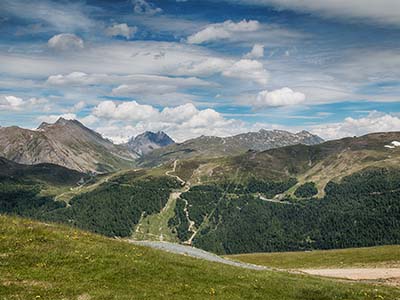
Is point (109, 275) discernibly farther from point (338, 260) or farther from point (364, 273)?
point (338, 260)

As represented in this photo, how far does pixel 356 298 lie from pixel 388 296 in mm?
4584

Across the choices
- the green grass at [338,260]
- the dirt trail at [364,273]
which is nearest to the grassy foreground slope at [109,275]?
the dirt trail at [364,273]

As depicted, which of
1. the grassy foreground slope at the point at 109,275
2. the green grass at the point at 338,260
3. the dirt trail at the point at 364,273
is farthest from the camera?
the green grass at the point at 338,260

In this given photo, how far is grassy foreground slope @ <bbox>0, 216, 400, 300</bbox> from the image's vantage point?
2805 cm

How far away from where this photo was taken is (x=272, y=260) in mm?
92875

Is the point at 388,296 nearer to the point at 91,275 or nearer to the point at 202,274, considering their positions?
the point at 202,274

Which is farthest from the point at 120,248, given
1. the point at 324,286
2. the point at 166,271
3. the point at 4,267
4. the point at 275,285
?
the point at 324,286

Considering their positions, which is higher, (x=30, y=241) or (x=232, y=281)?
(x=30, y=241)

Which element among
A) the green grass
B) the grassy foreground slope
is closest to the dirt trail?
the green grass

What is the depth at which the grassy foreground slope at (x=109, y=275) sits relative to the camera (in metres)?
28.0

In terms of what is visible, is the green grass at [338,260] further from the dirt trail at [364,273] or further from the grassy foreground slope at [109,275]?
the grassy foreground slope at [109,275]

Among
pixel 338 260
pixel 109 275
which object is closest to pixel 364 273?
pixel 338 260

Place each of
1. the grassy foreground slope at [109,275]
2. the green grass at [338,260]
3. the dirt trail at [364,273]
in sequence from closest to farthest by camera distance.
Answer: the grassy foreground slope at [109,275] < the dirt trail at [364,273] < the green grass at [338,260]

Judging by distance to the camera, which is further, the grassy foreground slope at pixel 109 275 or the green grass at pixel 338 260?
the green grass at pixel 338 260
